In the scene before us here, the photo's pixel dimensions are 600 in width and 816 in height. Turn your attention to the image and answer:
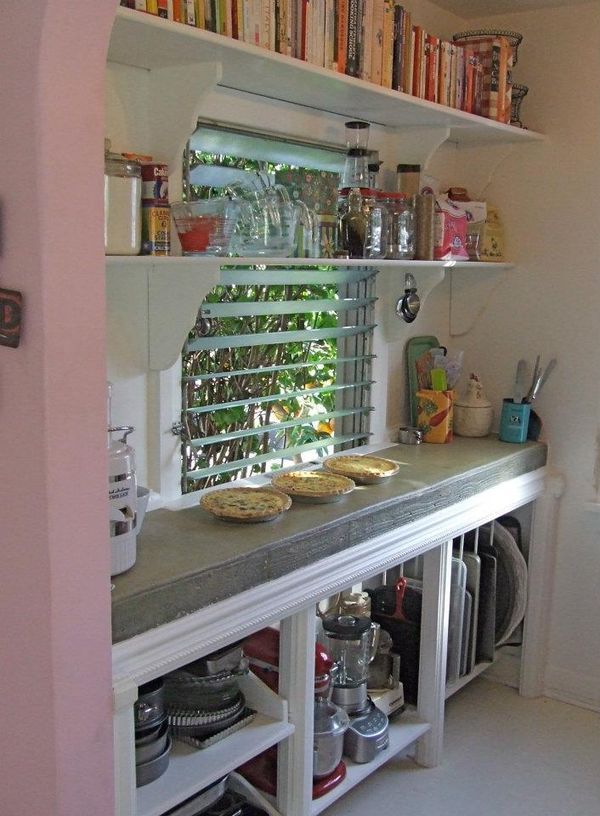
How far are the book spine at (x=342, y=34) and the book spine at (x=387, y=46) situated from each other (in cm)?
16

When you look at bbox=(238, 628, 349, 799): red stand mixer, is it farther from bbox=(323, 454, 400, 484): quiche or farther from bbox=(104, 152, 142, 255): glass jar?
bbox=(104, 152, 142, 255): glass jar

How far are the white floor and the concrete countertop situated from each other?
785 millimetres

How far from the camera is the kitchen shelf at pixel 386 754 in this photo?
2076 millimetres

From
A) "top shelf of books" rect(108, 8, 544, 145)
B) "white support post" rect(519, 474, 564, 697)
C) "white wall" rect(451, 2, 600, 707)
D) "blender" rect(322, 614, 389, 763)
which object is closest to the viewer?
"top shelf of books" rect(108, 8, 544, 145)

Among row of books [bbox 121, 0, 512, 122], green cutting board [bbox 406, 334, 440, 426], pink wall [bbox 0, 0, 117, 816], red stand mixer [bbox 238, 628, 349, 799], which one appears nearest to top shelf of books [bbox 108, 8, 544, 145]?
row of books [bbox 121, 0, 512, 122]

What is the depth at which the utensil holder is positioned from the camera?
280 centimetres

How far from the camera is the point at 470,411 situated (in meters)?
2.86

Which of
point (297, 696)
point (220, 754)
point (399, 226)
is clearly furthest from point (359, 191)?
point (220, 754)

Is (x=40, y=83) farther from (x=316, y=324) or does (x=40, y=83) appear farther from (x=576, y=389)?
(x=576, y=389)

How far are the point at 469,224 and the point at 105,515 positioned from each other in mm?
1773

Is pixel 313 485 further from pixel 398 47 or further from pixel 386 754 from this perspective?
pixel 398 47

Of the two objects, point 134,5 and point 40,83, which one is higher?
point 134,5

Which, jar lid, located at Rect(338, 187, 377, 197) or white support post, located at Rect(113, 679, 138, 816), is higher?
jar lid, located at Rect(338, 187, 377, 197)

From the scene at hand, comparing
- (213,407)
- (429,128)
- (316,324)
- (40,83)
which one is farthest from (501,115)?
(40,83)
